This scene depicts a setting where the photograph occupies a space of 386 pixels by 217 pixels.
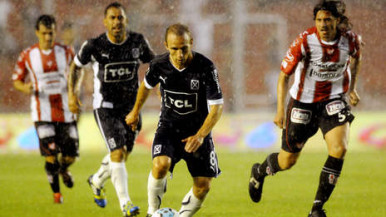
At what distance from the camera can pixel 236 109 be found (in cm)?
1548

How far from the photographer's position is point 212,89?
5746 millimetres

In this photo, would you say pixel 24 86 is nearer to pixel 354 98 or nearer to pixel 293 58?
pixel 293 58

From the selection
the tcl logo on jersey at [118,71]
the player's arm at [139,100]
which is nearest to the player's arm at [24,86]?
the tcl logo on jersey at [118,71]

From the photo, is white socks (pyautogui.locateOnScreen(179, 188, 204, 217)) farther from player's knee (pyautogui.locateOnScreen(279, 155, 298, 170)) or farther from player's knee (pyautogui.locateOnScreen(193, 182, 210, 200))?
player's knee (pyautogui.locateOnScreen(279, 155, 298, 170))

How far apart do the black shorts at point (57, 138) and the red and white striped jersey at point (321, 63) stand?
3188 mm

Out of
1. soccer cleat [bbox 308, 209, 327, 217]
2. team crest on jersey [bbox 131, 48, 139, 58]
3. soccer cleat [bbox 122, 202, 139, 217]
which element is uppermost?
team crest on jersey [bbox 131, 48, 139, 58]

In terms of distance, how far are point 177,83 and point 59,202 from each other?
3044mm

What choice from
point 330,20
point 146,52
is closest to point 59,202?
point 146,52

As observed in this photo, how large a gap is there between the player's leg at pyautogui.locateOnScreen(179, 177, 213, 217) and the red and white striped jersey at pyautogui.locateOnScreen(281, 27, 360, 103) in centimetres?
131

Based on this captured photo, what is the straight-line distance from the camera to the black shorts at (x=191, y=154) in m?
5.78

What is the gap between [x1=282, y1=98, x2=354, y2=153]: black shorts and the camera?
6.41 meters

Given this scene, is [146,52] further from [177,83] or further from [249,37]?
[249,37]

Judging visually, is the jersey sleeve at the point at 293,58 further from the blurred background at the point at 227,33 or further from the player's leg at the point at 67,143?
the blurred background at the point at 227,33

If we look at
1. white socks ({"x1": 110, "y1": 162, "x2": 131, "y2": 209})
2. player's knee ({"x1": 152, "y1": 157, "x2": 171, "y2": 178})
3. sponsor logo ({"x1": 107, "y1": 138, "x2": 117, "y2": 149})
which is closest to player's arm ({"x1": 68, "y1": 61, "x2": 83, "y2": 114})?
sponsor logo ({"x1": 107, "y1": 138, "x2": 117, "y2": 149})
